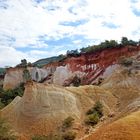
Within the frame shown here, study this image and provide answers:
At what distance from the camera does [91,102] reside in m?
54.3

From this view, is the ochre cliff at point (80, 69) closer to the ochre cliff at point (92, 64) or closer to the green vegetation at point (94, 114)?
the ochre cliff at point (92, 64)

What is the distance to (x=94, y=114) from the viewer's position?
49406 millimetres

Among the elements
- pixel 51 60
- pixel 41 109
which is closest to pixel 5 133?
pixel 41 109

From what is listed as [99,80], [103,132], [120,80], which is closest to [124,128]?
[103,132]

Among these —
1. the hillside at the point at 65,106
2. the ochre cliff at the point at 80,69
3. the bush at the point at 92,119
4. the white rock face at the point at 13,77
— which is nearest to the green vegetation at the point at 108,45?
the ochre cliff at the point at 80,69

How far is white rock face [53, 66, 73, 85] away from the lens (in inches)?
3406

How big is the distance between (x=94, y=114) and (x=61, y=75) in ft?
128

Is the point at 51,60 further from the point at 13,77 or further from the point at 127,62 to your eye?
the point at 127,62

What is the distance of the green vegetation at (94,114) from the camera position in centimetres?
4820

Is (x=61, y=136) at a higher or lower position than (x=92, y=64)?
lower

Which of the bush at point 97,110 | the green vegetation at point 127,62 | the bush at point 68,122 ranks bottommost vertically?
the bush at point 68,122

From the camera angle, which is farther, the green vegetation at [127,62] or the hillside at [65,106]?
the green vegetation at [127,62]

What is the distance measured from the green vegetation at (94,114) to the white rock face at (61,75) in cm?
3376

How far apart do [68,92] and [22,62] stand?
5251cm
